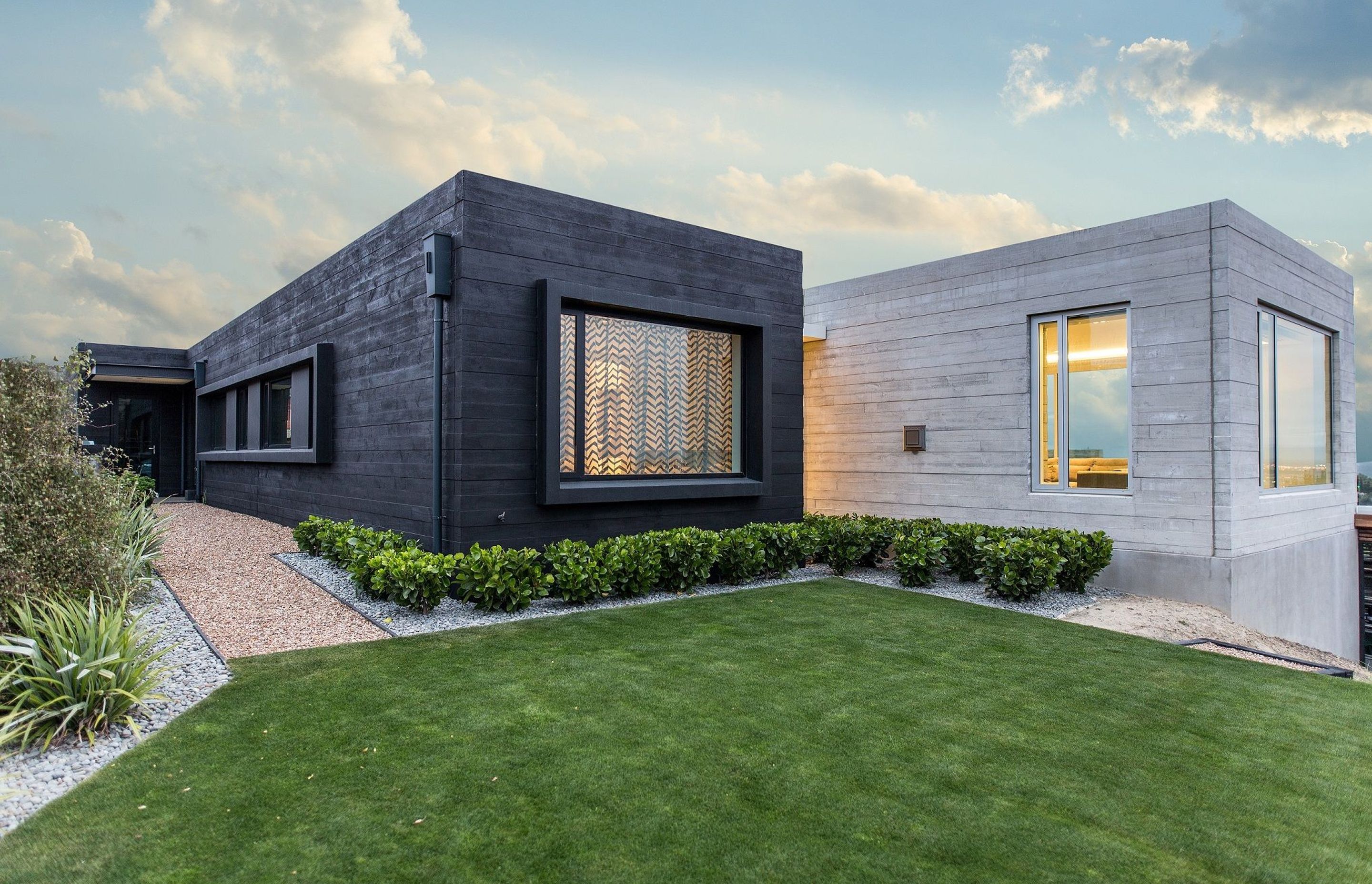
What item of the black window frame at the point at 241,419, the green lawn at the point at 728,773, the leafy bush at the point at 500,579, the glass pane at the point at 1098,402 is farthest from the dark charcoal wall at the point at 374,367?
the glass pane at the point at 1098,402

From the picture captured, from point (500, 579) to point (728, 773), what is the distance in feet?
10.2

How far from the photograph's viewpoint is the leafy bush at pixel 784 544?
712cm

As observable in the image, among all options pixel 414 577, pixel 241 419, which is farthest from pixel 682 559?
pixel 241 419

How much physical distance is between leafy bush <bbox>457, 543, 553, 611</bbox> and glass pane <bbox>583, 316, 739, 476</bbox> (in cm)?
140

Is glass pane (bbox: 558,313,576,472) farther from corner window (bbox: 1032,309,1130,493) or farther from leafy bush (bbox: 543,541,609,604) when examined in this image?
corner window (bbox: 1032,309,1130,493)

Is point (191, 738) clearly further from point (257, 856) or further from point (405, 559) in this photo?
point (405, 559)

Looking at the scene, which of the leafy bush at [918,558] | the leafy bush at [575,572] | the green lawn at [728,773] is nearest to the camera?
the green lawn at [728,773]

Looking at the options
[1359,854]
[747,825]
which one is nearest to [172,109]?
[747,825]

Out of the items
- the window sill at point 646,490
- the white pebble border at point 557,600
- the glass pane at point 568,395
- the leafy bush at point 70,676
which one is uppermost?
the glass pane at point 568,395

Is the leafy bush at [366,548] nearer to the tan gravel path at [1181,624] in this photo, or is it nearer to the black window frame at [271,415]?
the black window frame at [271,415]

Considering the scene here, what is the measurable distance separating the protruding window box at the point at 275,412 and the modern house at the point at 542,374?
0.16 ft

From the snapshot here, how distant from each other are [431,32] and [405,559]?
261 inches

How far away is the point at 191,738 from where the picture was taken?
3021mm

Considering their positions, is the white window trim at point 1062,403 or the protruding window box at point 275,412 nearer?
the white window trim at point 1062,403
